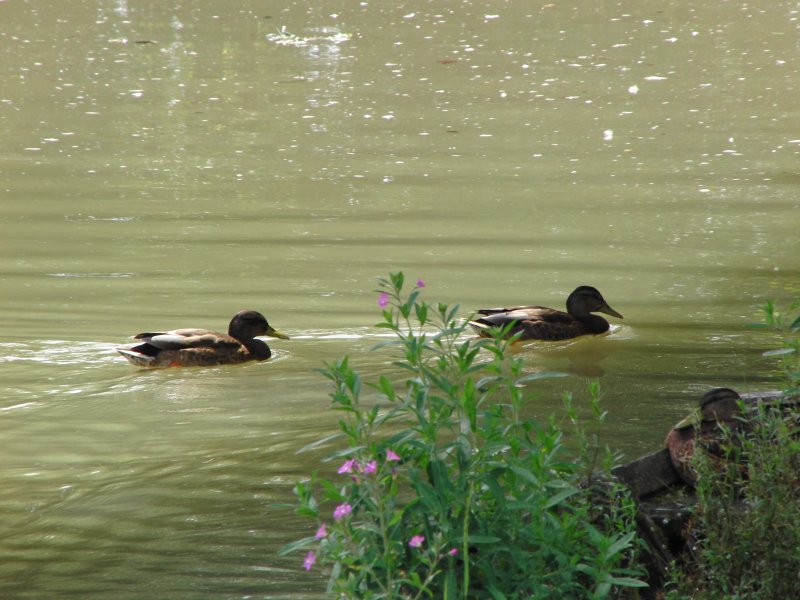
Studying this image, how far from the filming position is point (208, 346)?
27.0ft

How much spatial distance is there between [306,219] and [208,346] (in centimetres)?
314

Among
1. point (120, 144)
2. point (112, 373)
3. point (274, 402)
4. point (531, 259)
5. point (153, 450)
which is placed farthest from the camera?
point (120, 144)

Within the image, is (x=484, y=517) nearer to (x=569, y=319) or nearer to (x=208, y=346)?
(x=208, y=346)

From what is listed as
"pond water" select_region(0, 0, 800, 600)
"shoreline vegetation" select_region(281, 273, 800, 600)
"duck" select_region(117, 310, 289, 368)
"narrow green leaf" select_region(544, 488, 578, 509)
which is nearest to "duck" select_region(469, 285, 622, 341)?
"pond water" select_region(0, 0, 800, 600)

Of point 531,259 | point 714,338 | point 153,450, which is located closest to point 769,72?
point 531,259

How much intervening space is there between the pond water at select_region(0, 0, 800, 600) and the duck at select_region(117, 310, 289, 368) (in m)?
0.13

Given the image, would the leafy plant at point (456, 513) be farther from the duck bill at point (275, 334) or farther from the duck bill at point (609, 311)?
Answer: the duck bill at point (609, 311)

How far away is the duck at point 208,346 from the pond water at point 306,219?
0.44 feet

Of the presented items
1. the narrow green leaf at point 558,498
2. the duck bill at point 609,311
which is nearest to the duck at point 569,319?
the duck bill at point 609,311

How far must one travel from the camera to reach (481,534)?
3.35 m

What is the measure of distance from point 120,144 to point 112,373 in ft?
21.3

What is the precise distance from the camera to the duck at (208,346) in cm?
800

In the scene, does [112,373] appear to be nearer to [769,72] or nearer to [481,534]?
[481,534]

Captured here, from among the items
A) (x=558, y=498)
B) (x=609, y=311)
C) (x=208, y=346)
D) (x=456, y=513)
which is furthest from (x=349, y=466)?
(x=609, y=311)
